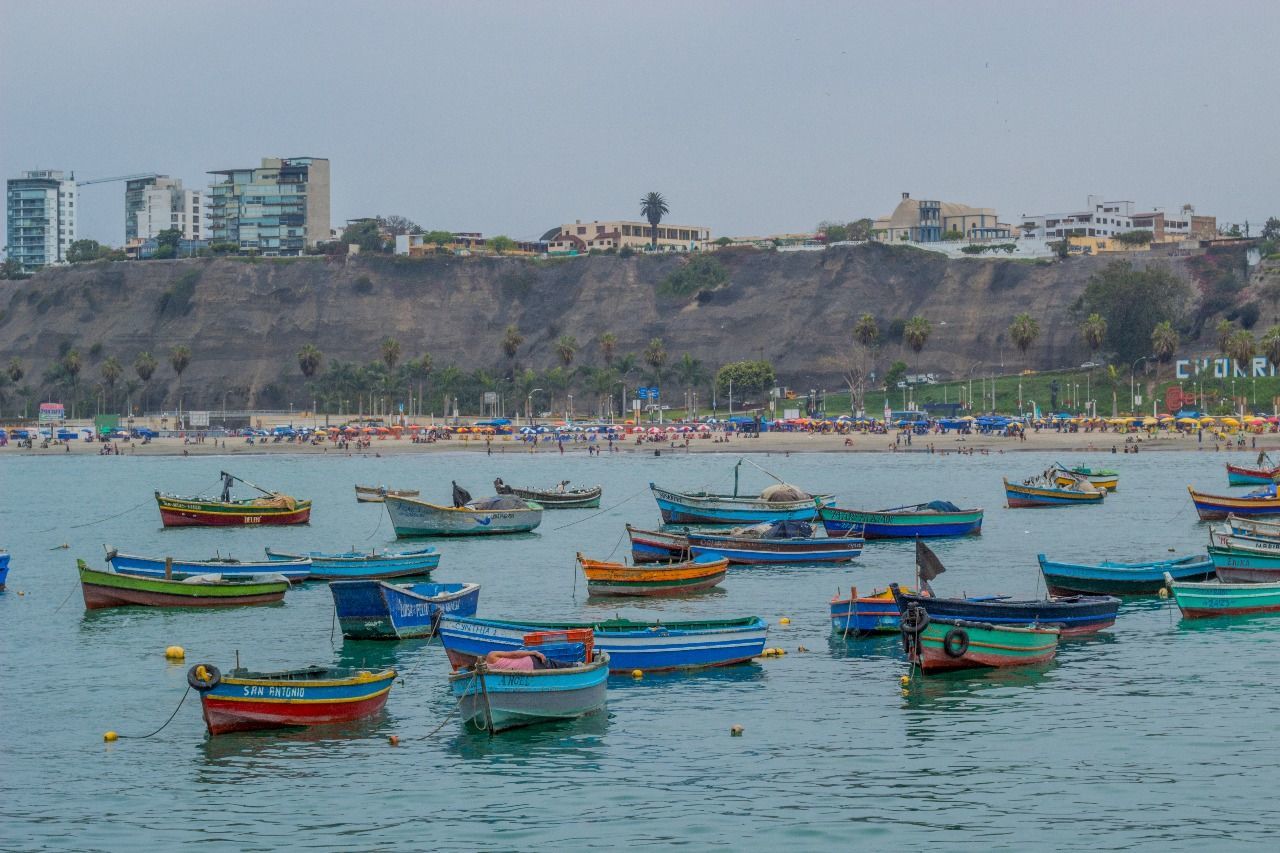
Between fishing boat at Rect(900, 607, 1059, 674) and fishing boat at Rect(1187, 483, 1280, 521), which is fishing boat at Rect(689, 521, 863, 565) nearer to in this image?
fishing boat at Rect(900, 607, 1059, 674)

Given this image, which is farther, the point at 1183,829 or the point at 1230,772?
the point at 1230,772

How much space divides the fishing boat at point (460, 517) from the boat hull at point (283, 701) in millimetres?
41400

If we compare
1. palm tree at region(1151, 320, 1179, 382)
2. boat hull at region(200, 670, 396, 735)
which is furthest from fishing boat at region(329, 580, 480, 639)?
palm tree at region(1151, 320, 1179, 382)

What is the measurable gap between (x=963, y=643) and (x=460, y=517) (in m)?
41.0

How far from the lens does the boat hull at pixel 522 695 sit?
33.3 metres

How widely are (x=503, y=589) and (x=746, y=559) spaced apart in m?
9.61

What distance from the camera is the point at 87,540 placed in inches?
3228

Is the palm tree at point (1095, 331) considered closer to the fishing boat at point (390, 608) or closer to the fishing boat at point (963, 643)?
the fishing boat at point (963, 643)

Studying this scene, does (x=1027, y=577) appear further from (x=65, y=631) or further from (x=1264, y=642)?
(x=65, y=631)

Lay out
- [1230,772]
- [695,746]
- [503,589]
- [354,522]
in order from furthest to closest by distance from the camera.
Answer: [354,522] < [503,589] < [695,746] < [1230,772]

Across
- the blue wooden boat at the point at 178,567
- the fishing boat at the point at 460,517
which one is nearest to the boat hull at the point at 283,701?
the blue wooden boat at the point at 178,567

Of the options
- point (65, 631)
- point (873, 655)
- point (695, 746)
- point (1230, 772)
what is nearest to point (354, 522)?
point (65, 631)

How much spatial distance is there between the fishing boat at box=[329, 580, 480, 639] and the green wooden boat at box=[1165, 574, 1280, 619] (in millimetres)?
20996

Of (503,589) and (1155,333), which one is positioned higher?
(1155,333)
